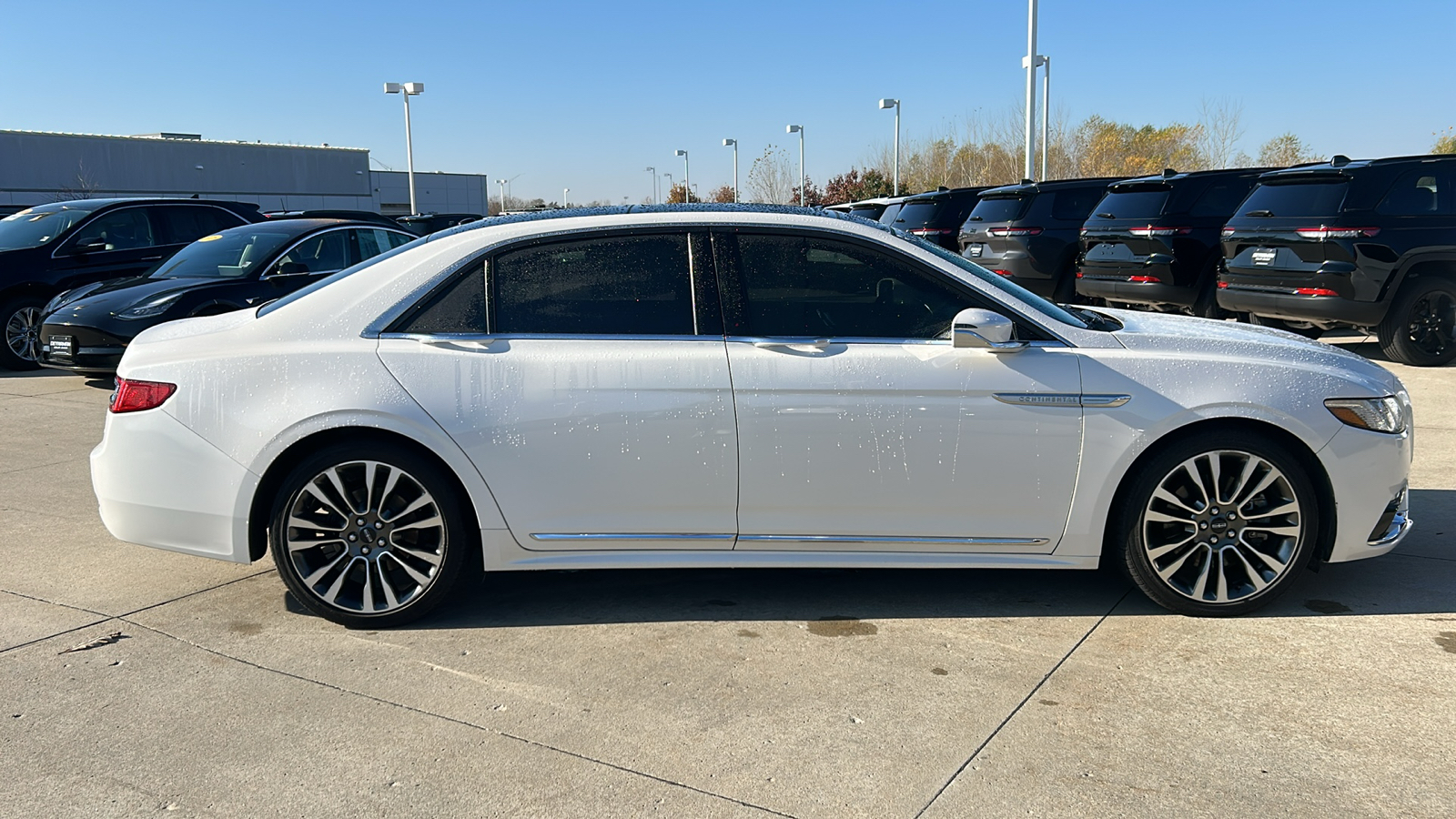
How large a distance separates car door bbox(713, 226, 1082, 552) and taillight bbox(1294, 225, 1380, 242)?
7.30 meters

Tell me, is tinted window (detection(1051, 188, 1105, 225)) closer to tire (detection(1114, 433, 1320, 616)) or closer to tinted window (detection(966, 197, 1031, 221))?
tinted window (detection(966, 197, 1031, 221))

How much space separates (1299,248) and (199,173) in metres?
59.9

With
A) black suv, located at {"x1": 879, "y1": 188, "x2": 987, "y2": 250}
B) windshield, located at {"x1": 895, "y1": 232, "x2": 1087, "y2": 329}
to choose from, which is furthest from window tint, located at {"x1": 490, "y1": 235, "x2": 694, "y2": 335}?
black suv, located at {"x1": 879, "y1": 188, "x2": 987, "y2": 250}

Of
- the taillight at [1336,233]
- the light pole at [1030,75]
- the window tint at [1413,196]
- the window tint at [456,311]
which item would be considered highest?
the light pole at [1030,75]

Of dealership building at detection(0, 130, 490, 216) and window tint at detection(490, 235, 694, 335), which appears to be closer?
window tint at detection(490, 235, 694, 335)

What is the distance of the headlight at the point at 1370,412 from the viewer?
4.09 meters

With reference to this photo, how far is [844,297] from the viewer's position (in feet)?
13.6

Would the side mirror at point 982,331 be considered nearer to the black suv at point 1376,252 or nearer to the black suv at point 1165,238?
the black suv at point 1376,252

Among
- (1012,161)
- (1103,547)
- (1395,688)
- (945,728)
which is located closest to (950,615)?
(1103,547)

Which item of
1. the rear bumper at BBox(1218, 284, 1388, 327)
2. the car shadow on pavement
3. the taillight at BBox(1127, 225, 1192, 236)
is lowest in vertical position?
the car shadow on pavement

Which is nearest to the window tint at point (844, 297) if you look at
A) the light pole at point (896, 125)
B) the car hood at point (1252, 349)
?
the car hood at point (1252, 349)

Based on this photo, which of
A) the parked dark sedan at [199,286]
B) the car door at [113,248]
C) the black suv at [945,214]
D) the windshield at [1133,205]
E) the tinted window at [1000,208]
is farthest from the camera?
the black suv at [945,214]

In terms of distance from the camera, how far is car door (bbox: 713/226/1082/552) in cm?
401

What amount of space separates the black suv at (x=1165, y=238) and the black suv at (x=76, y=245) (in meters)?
10.4
